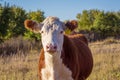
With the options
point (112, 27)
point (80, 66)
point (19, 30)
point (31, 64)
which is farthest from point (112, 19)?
point (80, 66)

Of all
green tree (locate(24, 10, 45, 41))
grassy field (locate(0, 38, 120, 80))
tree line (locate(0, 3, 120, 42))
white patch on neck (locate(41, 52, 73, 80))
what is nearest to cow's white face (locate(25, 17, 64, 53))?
white patch on neck (locate(41, 52, 73, 80))

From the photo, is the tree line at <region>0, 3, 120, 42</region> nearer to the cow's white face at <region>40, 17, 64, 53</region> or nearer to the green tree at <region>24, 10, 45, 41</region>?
the green tree at <region>24, 10, 45, 41</region>

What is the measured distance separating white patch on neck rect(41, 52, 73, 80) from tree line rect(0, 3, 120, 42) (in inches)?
753

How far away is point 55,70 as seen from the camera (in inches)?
261

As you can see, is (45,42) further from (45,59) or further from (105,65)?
(105,65)

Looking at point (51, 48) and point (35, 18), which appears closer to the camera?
point (51, 48)

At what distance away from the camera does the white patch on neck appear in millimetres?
6554

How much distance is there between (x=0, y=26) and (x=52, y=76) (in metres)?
19.3

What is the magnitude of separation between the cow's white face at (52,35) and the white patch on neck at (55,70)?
1.17ft

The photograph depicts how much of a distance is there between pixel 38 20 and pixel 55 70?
27.4 metres

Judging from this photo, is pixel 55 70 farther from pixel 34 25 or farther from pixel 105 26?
pixel 105 26

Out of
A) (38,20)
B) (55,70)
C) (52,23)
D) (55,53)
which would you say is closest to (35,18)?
(38,20)

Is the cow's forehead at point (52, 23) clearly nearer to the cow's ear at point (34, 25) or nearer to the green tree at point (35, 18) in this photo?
the cow's ear at point (34, 25)

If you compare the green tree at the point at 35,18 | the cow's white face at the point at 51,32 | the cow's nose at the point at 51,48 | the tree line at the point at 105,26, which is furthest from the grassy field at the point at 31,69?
the tree line at the point at 105,26
